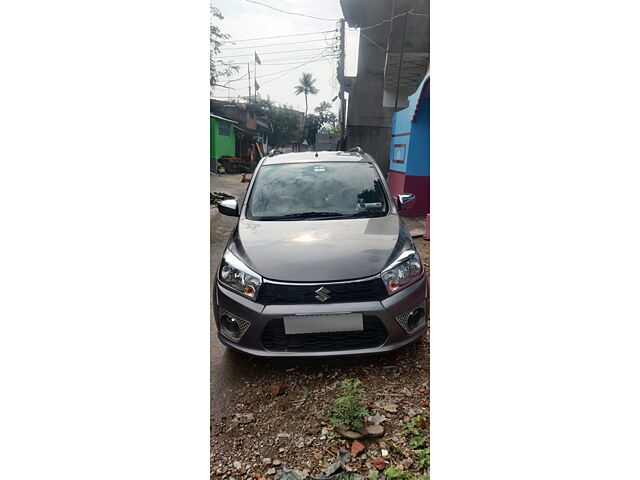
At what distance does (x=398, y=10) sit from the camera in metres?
2.41

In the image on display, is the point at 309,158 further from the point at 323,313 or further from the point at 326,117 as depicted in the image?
the point at 323,313

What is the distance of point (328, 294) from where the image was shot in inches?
65.2

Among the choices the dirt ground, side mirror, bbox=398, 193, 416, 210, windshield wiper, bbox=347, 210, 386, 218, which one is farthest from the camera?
side mirror, bbox=398, 193, 416, 210

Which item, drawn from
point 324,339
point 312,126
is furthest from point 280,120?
point 324,339

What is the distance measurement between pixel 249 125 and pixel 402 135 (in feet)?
4.51

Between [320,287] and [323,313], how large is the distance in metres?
0.12

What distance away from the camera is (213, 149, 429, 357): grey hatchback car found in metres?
1.64

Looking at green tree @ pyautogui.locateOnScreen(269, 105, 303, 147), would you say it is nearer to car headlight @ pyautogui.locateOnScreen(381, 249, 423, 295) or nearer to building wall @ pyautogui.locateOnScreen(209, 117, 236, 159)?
building wall @ pyautogui.locateOnScreen(209, 117, 236, 159)

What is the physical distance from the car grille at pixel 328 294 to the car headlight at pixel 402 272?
0.05 metres

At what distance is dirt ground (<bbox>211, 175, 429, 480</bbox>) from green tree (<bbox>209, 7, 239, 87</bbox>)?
0.56 metres

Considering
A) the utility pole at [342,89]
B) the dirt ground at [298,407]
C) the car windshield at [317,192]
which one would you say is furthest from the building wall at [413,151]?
the dirt ground at [298,407]

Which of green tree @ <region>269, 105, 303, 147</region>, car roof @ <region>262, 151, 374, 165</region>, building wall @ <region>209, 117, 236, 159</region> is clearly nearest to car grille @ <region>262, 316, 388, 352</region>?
building wall @ <region>209, 117, 236, 159</region>

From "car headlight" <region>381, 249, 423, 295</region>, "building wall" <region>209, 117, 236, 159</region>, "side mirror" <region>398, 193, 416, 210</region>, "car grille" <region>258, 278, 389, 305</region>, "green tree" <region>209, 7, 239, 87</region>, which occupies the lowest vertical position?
"car grille" <region>258, 278, 389, 305</region>
